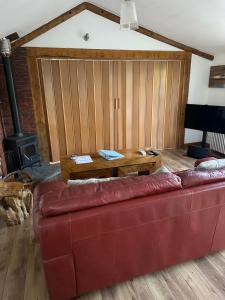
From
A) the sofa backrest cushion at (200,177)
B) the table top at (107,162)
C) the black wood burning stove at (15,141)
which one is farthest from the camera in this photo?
the black wood burning stove at (15,141)

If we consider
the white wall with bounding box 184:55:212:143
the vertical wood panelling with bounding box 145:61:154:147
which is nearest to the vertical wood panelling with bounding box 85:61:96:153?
the vertical wood panelling with bounding box 145:61:154:147

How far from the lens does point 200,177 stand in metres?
1.56

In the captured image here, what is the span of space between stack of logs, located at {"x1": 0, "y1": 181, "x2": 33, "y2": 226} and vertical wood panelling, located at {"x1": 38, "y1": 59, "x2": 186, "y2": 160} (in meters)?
1.75

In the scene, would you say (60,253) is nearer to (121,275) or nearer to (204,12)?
(121,275)

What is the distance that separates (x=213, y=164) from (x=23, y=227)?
2138mm

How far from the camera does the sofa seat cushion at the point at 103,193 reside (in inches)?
49.4

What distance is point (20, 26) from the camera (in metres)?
3.00

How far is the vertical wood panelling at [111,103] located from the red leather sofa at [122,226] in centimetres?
257

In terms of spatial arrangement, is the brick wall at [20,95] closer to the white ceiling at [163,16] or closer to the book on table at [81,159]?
the white ceiling at [163,16]

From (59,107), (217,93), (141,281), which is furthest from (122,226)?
(217,93)

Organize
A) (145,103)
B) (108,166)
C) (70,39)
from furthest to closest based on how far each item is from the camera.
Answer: (145,103)
(70,39)
(108,166)

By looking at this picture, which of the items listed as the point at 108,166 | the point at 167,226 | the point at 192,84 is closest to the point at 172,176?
the point at 167,226

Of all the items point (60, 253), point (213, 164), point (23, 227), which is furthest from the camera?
point (23, 227)

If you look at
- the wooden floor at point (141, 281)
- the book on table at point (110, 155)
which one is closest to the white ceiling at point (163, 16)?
the book on table at point (110, 155)
